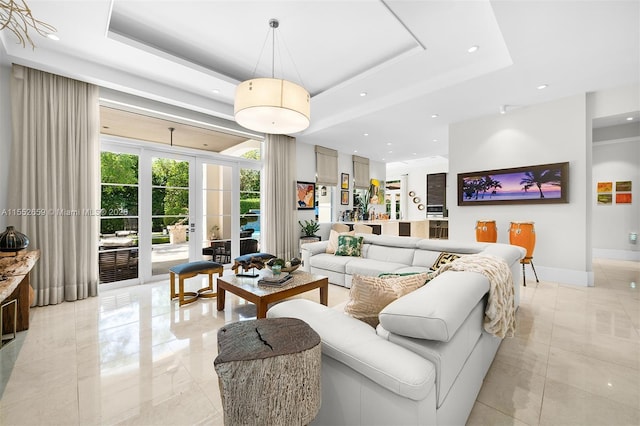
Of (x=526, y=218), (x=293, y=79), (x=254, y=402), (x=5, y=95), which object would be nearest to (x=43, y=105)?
(x=5, y=95)

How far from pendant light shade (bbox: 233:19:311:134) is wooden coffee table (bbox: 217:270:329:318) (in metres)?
1.72

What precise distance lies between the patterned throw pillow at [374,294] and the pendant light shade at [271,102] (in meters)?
1.75

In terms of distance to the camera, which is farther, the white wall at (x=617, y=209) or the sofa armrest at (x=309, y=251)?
the white wall at (x=617, y=209)

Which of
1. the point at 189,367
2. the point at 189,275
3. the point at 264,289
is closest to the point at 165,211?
the point at 189,275

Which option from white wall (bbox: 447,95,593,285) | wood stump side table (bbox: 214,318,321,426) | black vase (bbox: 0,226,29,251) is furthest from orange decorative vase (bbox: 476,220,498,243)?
black vase (bbox: 0,226,29,251)

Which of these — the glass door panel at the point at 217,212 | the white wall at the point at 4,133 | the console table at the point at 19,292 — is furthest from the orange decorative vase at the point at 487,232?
the white wall at the point at 4,133

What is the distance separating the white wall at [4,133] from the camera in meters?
3.15

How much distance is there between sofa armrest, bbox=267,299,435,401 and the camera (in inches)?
42.3

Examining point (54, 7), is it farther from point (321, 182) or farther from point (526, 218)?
point (526, 218)

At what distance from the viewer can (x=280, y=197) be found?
5.96 m

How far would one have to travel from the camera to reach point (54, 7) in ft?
8.08

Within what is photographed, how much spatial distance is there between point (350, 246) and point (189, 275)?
2285 millimetres

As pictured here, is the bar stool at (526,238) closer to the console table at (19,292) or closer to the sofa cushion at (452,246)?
the sofa cushion at (452,246)

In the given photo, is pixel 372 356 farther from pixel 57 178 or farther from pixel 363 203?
pixel 363 203
